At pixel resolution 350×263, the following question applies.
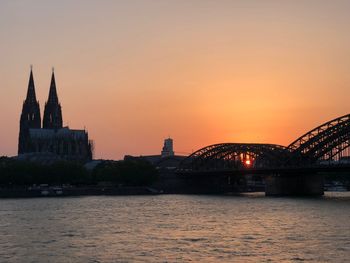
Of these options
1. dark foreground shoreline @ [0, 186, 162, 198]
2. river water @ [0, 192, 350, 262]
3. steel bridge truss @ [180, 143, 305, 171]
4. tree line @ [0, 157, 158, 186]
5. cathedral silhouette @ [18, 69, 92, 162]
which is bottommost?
river water @ [0, 192, 350, 262]

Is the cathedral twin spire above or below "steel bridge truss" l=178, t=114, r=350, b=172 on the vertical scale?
above

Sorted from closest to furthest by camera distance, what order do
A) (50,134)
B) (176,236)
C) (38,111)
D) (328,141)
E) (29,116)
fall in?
(176,236) → (328,141) → (50,134) → (29,116) → (38,111)

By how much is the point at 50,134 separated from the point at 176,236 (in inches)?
5422

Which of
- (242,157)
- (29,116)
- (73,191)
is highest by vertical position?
(29,116)

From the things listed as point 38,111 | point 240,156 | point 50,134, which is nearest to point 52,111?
point 38,111

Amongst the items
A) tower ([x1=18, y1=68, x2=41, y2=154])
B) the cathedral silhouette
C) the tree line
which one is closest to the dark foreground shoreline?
the tree line

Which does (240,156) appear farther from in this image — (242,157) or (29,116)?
(29,116)

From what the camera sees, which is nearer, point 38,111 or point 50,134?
point 50,134

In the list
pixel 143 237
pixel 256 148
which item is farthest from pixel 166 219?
pixel 256 148

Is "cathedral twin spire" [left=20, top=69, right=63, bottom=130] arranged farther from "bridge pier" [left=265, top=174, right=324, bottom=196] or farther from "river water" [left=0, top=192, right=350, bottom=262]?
"river water" [left=0, top=192, right=350, bottom=262]

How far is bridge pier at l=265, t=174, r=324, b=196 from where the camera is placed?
106750 millimetres

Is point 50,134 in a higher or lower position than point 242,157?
higher

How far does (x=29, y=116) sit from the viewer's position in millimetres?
182125

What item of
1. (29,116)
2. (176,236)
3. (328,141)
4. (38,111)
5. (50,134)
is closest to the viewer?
(176,236)
